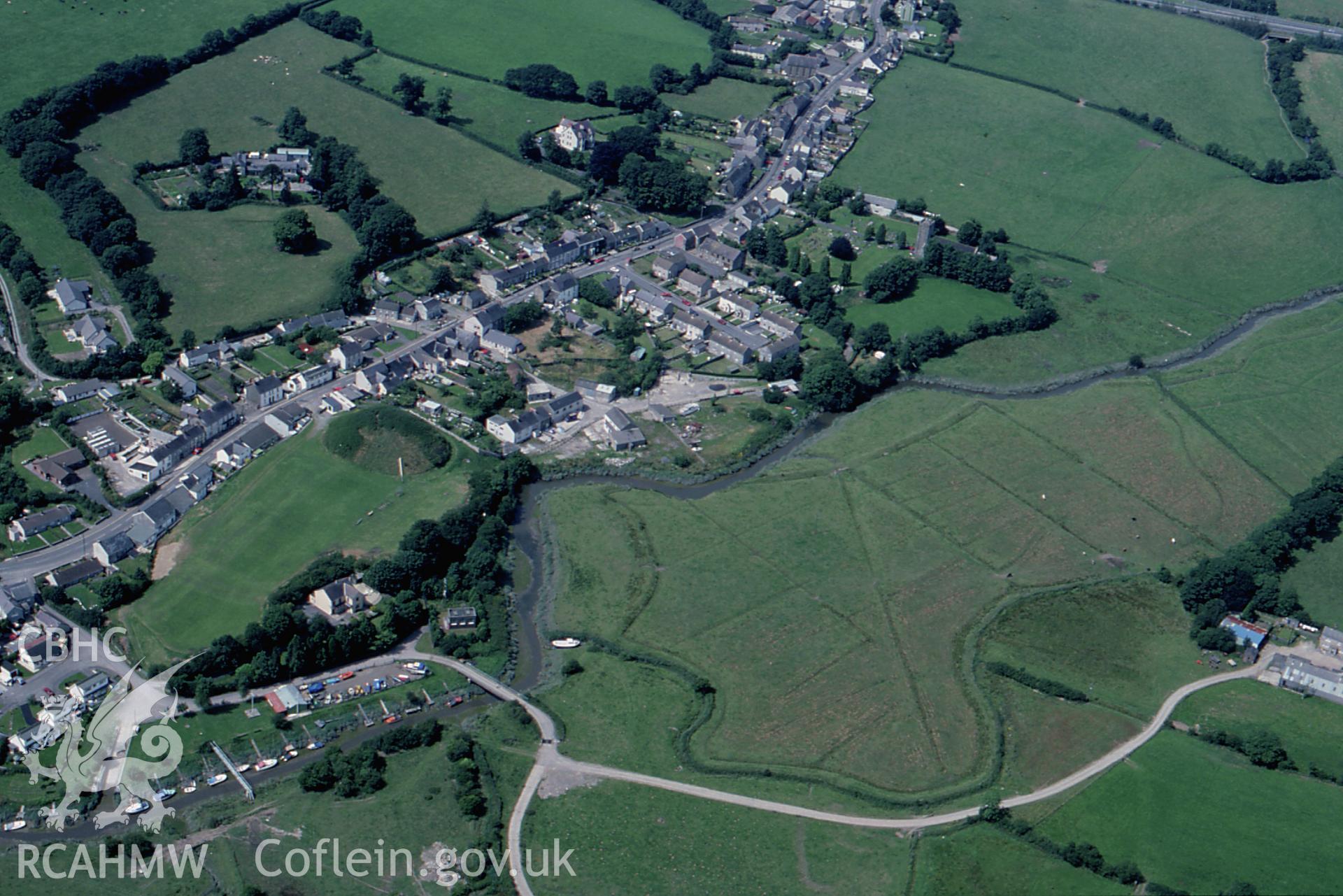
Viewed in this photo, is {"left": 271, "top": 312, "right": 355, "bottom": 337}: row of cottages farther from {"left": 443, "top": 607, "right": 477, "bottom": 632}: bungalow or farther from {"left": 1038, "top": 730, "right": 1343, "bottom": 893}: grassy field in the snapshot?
{"left": 1038, "top": 730, "right": 1343, "bottom": 893}: grassy field

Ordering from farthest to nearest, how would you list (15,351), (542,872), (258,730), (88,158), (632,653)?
(88,158), (15,351), (632,653), (258,730), (542,872)

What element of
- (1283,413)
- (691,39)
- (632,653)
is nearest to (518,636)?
(632,653)

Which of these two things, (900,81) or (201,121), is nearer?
(201,121)

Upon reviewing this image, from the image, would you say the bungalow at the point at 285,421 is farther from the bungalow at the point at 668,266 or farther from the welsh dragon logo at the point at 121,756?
the bungalow at the point at 668,266

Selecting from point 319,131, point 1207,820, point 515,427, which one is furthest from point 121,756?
point 319,131

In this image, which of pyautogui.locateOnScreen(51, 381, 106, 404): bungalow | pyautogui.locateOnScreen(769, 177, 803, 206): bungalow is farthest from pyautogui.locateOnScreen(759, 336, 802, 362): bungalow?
pyautogui.locateOnScreen(51, 381, 106, 404): bungalow

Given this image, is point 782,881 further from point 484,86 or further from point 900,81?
point 900,81

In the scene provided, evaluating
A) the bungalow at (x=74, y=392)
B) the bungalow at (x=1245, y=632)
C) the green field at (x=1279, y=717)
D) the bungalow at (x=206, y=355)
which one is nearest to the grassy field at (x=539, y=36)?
the bungalow at (x=206, y=355)
